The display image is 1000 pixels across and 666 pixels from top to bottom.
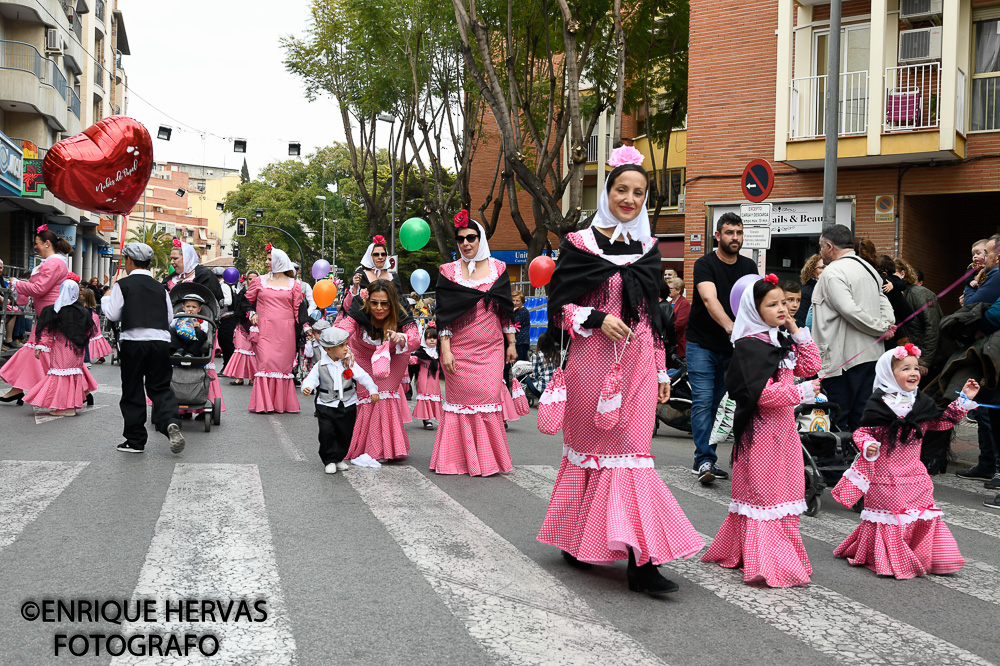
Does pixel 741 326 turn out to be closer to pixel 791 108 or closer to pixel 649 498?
pixel 649 498

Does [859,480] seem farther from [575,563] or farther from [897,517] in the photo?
[575,563]

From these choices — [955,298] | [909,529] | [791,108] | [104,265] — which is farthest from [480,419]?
[104,265]

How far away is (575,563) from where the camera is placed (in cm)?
522

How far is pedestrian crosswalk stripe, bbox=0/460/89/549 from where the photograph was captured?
5.75 meters

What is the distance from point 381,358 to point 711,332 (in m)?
2.94

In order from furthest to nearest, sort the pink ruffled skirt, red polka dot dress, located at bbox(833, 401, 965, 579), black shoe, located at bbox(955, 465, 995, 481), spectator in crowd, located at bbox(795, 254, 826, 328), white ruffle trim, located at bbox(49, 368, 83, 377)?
white ruffle trim, located at bbox(49, 368, 83, 377) < spectator in crowd, located at bbox(795, 254, 826, 328) < black shoe, located at bbox(955, 465, 995, 481) < red polka dot dress, located at bbox(833, 401, 965, 579) < the pink ruffled skirt

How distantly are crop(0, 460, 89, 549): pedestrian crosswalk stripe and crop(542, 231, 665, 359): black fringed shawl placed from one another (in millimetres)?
3358

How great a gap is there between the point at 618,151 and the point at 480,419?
12.1 ft

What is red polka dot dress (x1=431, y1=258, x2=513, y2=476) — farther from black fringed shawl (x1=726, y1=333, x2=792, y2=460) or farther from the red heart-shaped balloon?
the red heart-shaped balloon

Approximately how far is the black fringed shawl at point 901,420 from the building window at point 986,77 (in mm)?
14456

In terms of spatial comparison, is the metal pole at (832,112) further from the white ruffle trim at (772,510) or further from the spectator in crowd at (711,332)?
the white ruffle trim at (772,510)

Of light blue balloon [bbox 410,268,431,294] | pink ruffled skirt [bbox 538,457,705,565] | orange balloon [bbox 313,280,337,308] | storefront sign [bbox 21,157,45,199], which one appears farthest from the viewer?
storefront sign [bbox 21,157,45,199]

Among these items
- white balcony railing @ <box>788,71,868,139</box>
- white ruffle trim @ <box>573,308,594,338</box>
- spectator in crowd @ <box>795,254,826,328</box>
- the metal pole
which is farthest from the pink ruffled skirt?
white balcony railing @ <box>788,71,868,139</box>

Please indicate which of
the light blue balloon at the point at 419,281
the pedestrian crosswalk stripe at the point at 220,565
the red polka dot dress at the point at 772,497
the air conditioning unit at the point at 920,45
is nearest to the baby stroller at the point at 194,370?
the pedestrian crosswalk stripe at the point at 220,565
